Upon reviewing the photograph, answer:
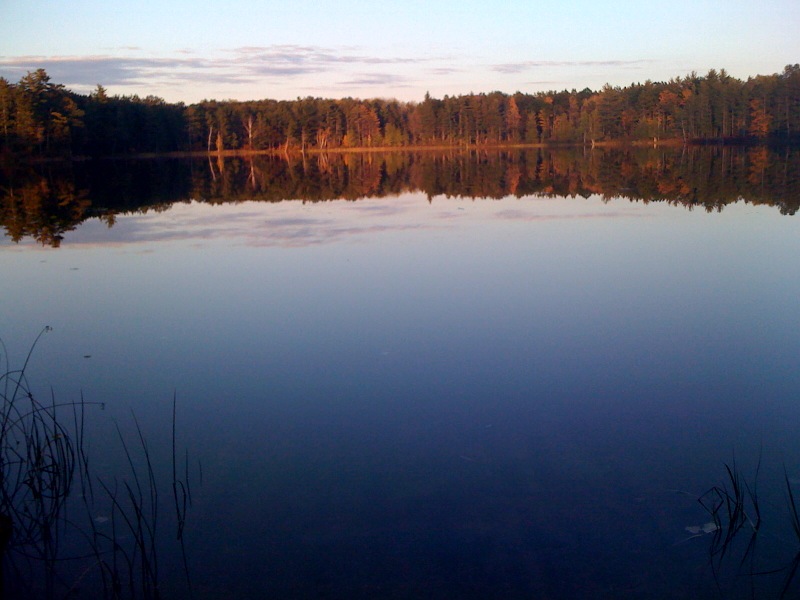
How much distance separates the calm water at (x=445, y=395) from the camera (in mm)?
3125

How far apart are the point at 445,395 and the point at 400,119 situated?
3321 inches

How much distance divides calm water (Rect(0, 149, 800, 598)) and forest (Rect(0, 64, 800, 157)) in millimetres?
39446

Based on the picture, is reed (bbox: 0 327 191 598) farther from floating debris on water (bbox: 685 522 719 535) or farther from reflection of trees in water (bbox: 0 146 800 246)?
reflection of trees in water (bbox: 0 146 800 246)

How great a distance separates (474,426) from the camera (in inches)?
169

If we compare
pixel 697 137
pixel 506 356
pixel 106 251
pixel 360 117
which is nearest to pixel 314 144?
pixel 360 117

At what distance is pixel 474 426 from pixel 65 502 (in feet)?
7.24

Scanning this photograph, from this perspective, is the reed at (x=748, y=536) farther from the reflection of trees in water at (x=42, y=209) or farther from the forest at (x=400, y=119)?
the forest at (x=400, y=119)

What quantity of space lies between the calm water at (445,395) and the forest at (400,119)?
3945cm

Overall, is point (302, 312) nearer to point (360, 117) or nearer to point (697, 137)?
point (697, 137)

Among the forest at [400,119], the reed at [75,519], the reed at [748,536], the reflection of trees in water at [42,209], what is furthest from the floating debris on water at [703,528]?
the forest at [400,119]

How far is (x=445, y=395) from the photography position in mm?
4758

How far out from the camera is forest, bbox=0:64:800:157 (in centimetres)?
4500

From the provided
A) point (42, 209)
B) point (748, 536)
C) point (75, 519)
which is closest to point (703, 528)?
point (748, 536)

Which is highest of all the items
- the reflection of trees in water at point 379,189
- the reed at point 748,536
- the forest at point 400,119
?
the forest at point 400,119
